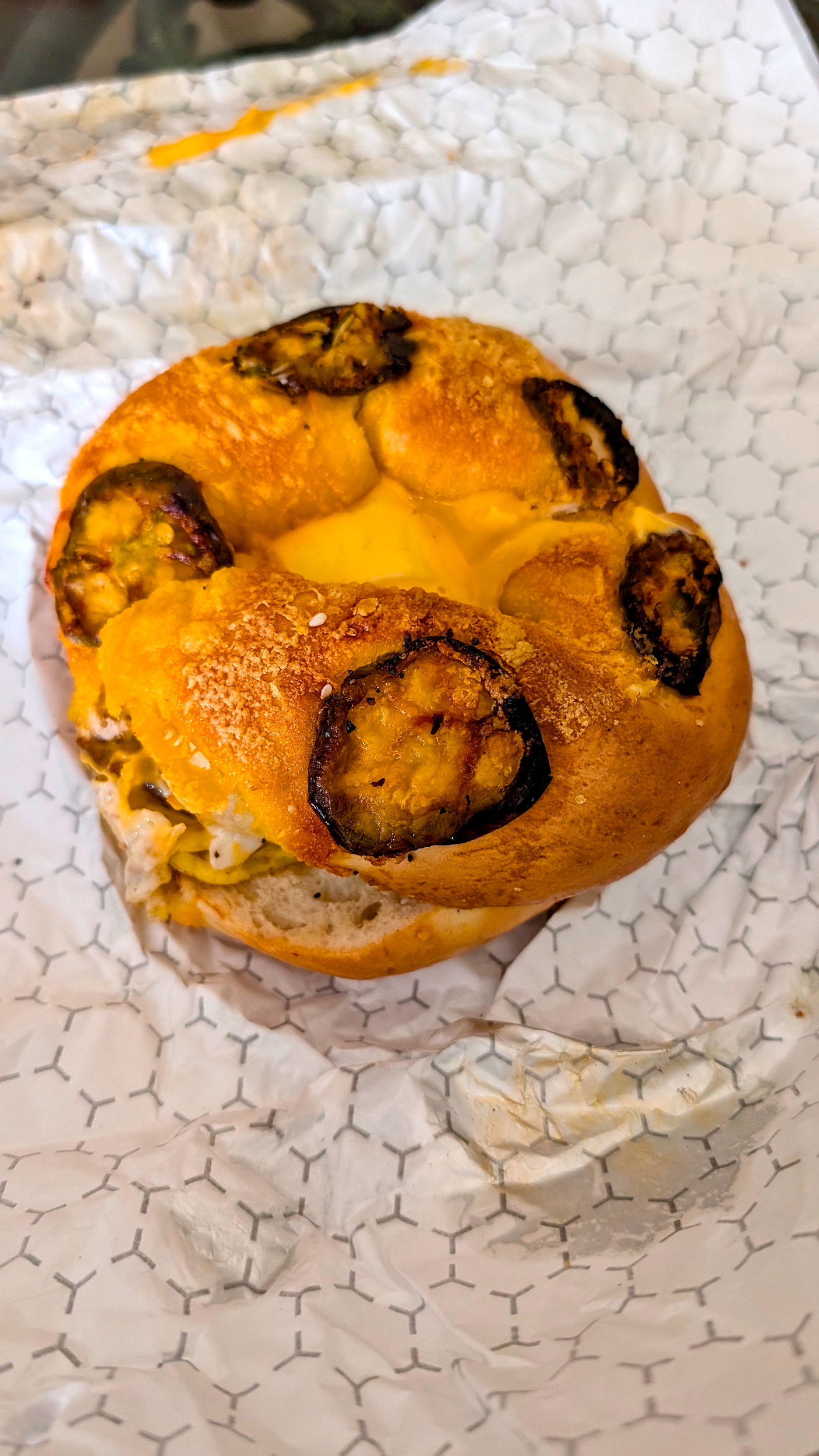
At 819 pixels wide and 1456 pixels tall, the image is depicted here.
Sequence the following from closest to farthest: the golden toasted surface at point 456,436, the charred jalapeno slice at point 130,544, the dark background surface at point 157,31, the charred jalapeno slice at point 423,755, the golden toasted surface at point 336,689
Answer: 1. the charred jalapeno slice at point 423,755
2. the golden toasted surface at point 336,689
3. the charred jalapeno slice at point 130,544
4. the golden toasted surface at point 456,436
5. the dark background surface at point 157,31

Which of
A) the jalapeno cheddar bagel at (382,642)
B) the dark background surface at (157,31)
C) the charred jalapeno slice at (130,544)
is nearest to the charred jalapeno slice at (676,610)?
the jalapeno cheddar bagel at (382,642)

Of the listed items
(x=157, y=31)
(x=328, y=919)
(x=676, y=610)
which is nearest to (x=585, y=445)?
(x=676, y=610)

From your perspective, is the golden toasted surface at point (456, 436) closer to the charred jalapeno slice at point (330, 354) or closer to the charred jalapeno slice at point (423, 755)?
the charred jalapeno slice at point (330, 354)

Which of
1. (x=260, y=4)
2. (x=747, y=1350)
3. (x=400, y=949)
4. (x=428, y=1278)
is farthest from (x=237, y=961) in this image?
(x=260, y=4)

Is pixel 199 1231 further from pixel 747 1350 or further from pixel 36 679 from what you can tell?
pixel 36 679

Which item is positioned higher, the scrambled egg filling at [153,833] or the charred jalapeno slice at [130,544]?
the charred jalapeno slice at [130,544]

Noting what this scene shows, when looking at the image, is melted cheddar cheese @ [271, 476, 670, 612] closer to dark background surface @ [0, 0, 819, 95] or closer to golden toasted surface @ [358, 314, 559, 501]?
golden toasted surface @ [358, 314, 559, 501]
